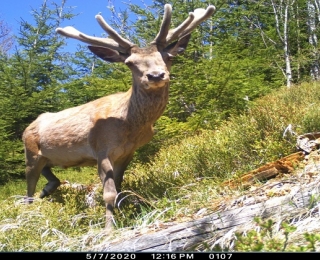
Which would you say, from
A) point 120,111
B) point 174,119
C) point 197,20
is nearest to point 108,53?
point 120,111

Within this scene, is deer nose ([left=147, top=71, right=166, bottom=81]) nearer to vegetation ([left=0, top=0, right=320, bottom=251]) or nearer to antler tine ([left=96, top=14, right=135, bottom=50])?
antler tine ([left=96, top=14, right=135, bottom=50])

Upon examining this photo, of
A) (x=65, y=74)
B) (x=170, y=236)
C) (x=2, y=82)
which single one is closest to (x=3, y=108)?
(x=2, y=82)

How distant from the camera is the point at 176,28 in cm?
609

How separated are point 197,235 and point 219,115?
5744 millimetres

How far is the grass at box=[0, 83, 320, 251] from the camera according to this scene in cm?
488

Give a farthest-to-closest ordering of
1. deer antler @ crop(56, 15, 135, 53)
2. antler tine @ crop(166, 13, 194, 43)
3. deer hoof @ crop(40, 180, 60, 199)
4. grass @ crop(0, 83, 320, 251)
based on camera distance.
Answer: deer hoof @ crop(40, 180, 60, 199)
antler tine @ crop(166, 13, 194, 43)
deer antler @ crop(56, 15, 135, 53)
grass @ crop(0, 83, 320, 251)

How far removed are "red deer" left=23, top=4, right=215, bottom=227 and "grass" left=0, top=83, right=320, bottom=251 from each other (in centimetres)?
41

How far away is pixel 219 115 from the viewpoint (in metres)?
9.45

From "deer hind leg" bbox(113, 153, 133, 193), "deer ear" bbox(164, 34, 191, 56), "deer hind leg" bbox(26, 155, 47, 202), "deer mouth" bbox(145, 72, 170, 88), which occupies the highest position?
"deer ear" bbox(164, 34, 191, 56)

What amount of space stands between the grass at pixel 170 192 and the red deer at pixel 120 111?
1.34 feet

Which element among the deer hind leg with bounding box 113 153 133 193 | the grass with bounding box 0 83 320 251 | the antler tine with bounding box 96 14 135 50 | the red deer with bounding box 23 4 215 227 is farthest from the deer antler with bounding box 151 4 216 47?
the grass with bounding box 0 83 320 251

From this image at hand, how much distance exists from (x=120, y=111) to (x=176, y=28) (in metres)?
1.29

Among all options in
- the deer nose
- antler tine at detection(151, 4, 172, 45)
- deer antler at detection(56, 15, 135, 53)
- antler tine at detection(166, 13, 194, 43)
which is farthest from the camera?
antler tine at detection(166, 13, 194, 43)

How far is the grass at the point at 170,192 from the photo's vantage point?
488cm
